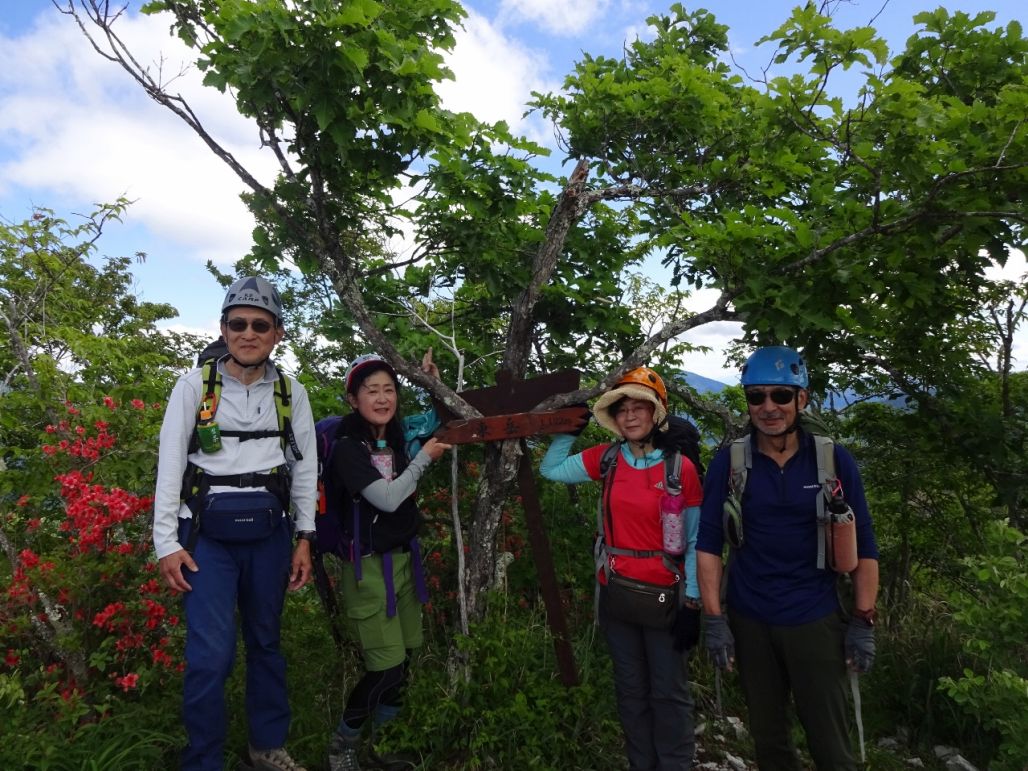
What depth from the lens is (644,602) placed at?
316cm

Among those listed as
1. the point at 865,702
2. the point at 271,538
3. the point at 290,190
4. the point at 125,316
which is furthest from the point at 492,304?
the point at 125,316

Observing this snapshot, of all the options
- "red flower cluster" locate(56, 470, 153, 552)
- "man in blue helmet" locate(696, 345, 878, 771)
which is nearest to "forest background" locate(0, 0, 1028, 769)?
"red flower cluster" locate(56, 470, 153, 552)

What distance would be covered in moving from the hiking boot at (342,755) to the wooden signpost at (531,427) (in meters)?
1.28

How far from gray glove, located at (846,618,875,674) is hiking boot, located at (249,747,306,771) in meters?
2.81

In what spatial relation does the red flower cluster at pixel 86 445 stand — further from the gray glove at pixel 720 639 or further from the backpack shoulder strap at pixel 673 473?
the gray glove at pixel 720 639

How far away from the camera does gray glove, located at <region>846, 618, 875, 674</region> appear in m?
2.82

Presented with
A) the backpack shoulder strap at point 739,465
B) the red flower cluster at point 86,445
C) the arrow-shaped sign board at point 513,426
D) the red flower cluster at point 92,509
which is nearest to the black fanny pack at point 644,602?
the backpack shoulder strap at point 739,465

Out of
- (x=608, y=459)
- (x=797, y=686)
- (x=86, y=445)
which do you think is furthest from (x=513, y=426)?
(x=86, y=445)

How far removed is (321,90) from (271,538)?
2367mm

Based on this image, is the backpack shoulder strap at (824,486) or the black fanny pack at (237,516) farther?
the black fanny pack at (237,516)

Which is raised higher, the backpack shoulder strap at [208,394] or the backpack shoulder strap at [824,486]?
the backpack shoulder strap at [208,394]

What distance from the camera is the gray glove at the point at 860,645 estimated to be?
282 centimetres

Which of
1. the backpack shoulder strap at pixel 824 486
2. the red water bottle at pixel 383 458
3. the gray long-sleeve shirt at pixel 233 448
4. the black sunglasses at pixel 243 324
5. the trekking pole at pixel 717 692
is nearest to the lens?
the backpack shoulder strap at pixel 824 486

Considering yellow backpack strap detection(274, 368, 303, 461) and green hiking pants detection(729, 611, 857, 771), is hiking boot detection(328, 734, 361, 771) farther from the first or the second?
green hiking pants detection(729, 611, 857, 771)
